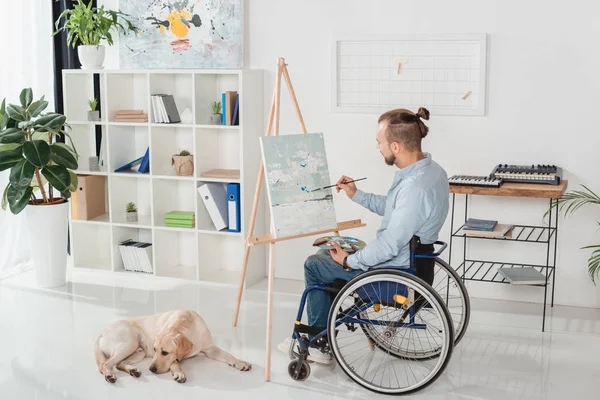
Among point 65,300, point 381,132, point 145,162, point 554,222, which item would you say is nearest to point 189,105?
point 145,162

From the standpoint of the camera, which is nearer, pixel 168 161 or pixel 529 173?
pixel 529 173

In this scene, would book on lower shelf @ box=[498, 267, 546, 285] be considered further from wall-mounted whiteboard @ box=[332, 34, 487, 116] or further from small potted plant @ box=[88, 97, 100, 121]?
small potted plant @ box=[88, 97, 100, 121]

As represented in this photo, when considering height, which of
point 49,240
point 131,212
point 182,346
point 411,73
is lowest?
point 182,346

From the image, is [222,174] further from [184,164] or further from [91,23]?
[91,23]

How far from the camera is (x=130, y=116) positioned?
487 cm

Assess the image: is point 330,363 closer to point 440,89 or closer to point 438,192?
point 438,192

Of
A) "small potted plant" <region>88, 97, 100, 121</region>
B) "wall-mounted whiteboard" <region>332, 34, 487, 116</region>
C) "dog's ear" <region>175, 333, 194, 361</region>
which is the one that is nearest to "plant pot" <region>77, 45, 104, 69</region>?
"small potted plant" <region>88, 97, 100, 121</region>

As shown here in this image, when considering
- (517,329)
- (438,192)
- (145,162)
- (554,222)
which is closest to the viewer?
(438,192)

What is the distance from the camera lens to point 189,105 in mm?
4984

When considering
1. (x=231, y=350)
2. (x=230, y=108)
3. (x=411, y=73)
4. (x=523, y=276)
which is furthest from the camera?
(x=230, y=108)

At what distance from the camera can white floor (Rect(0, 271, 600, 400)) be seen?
321cm

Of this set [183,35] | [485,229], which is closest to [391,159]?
[485,229]

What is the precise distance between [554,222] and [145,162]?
2589 mm

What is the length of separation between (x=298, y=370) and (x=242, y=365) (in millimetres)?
305
